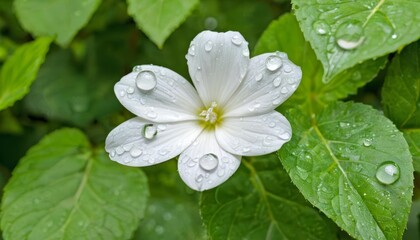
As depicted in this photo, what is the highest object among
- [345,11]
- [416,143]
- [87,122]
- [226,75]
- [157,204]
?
[345,11]

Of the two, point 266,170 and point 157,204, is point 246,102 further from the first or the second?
point 157,204

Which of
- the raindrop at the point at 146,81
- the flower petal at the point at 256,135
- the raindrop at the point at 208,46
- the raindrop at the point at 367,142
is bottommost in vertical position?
the raindrop at the point at 367,142

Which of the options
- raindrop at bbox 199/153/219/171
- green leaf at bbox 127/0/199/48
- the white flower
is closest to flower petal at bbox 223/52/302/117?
the white flower

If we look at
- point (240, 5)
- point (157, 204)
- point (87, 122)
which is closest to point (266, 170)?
point (157, 204)

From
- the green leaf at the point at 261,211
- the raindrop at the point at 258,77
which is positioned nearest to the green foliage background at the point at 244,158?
the green leaf at the point at 261,211

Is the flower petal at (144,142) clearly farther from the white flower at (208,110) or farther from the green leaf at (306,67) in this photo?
the green leaf at (306,67)

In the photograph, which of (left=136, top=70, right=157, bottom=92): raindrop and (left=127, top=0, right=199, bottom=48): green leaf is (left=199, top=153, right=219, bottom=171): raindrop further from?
(left=127, top=0, right=199, bottom=48): green leaf
